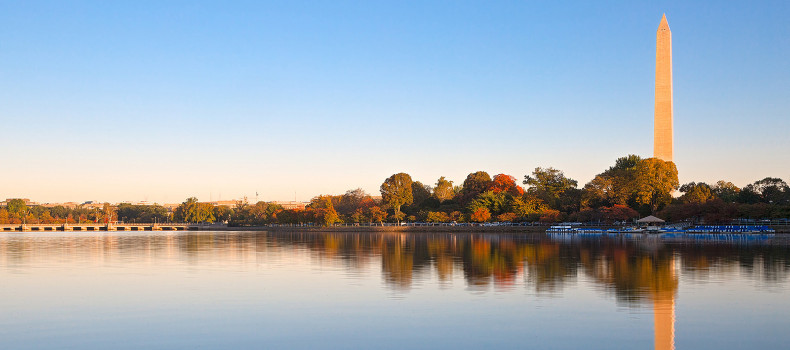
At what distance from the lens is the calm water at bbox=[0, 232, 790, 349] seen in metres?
11.4

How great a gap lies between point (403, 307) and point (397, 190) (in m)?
96.3

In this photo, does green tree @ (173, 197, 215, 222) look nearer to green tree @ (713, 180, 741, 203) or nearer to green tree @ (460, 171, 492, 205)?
green tree @ (460, 171, 492, 205)

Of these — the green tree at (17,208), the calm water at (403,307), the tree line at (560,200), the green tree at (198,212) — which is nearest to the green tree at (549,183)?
the tree line at (560,200)

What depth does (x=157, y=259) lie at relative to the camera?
32.0 meters

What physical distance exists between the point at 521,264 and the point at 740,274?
7884 millimetres

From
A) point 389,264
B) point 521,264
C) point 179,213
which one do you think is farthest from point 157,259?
point 179,213

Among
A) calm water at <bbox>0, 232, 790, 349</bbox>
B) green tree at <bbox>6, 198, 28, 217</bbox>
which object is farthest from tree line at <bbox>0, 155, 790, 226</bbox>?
green tree at <bbox>6, 198, 28, 217</bbox>

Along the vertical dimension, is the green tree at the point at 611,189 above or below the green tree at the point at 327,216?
above

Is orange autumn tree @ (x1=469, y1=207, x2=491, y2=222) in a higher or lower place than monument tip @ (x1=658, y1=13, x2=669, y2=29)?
lower

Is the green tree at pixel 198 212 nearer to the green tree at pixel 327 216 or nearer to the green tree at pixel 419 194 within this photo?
the green tree at pixel 327 216

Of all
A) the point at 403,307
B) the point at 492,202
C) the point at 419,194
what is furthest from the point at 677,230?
the point at 403,307

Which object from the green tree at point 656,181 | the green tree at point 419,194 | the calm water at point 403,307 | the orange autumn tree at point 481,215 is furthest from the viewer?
the green tree at point 419,194

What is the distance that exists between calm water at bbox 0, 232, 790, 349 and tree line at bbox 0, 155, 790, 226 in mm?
51024

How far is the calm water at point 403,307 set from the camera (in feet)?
37.3
